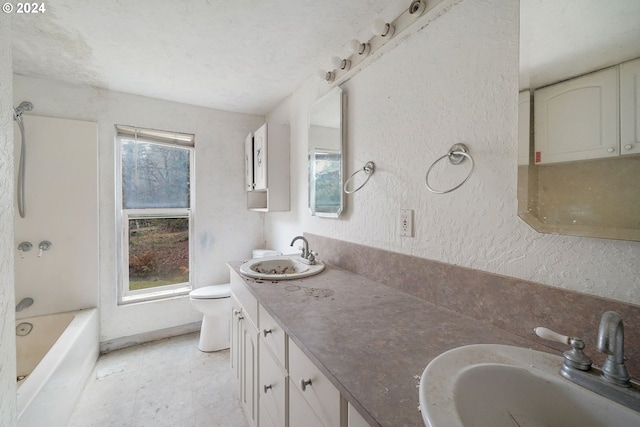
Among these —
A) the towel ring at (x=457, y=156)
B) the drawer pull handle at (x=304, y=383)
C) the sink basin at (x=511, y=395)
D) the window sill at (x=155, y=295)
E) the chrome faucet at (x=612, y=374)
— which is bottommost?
the window sill at (x=155, y=295)

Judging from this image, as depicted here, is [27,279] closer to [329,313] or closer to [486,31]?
[329,313]

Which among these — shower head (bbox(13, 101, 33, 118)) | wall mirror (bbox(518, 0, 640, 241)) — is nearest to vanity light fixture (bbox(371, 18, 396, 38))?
wall mirror (bbox(518, 0, 640, 241))

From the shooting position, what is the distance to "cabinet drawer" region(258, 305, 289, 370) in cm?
96

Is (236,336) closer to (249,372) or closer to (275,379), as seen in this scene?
(249,372)

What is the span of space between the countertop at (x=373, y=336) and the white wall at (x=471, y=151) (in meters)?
0.22

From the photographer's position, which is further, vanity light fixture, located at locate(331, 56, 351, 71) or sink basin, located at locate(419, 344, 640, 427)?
vanity light fixture, located at locate(331, 56, 351, 71)

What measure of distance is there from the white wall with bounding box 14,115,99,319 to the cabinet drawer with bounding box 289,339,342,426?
2251 mm

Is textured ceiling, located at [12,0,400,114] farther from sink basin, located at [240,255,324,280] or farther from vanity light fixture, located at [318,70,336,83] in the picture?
sink basin, located at [240,255,324,280]

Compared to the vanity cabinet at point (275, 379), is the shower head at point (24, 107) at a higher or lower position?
higher

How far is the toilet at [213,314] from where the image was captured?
2.20 m

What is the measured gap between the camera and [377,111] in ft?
4.55

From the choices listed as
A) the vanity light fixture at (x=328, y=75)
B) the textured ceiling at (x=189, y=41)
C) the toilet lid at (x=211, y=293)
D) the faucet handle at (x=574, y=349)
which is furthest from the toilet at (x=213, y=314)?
the faucet handle at (x=574, y=349)

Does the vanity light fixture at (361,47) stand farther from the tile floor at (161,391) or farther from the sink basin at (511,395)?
the tile floor at (161,391)

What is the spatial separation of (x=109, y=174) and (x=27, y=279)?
98cm
